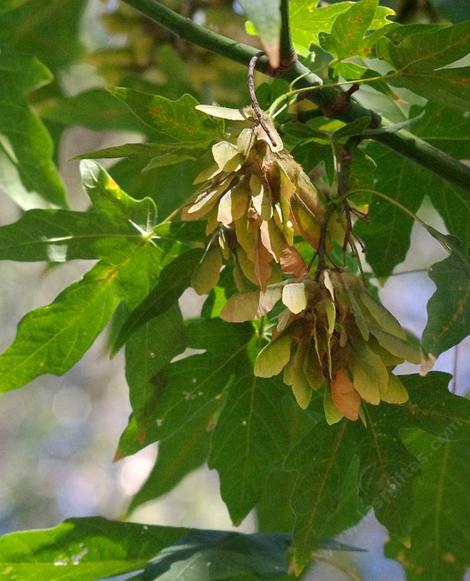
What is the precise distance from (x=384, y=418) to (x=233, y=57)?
37 cm

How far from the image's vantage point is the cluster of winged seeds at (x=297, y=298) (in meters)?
0.72

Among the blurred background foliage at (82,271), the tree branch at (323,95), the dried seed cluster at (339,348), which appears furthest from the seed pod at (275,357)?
the blurred background foliage at (82,271)

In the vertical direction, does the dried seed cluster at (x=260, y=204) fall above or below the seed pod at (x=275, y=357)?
above

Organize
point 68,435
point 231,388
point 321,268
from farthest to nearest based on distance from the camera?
point 68,435 < point 231,388 < point 321,268

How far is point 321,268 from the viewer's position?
2.46 ft

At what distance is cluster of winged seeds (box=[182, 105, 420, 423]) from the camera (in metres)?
0.72

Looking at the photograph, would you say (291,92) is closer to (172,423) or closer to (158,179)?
(172,423)

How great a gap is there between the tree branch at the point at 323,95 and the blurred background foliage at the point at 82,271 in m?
0.50

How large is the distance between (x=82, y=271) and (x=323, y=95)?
4.32 m

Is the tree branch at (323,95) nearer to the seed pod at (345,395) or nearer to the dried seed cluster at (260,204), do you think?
the dried seed cluster at (260,204)

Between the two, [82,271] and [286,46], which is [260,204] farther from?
[82,271]

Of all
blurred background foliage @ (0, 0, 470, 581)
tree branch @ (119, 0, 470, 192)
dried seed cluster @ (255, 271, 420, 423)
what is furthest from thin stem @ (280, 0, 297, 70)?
blurred background foliage @ (0, 0, 470, 581)

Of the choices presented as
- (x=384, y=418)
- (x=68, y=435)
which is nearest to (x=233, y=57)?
(x=384, y=418)

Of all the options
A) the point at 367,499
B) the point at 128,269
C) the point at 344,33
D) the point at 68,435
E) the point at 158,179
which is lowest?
the point at 367,499
